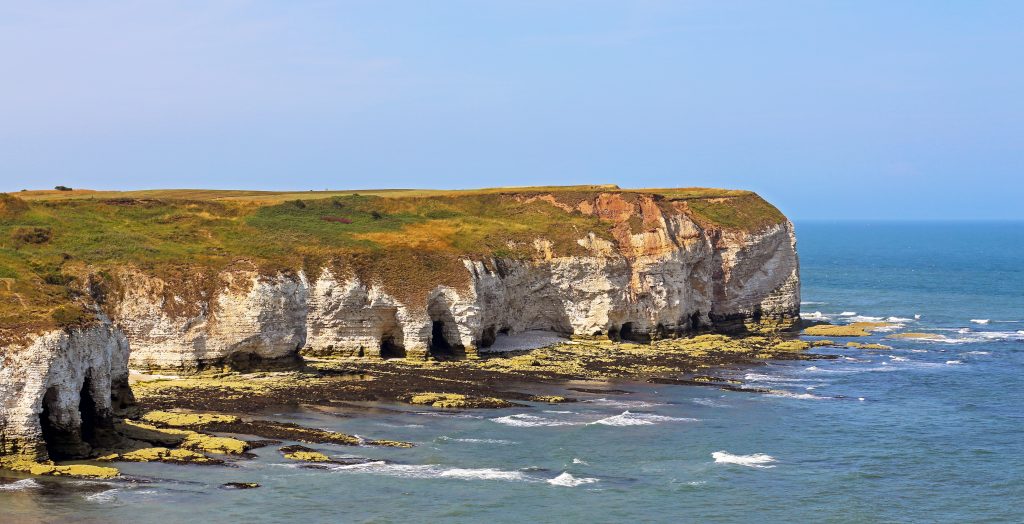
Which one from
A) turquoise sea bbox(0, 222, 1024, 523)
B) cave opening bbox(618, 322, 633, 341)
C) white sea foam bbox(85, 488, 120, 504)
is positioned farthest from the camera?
cave opening bbox(618, 322, 633, 341)

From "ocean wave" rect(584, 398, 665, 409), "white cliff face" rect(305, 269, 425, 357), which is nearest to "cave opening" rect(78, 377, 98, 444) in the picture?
"white cliff face" rect(305, 269, 425, 357)

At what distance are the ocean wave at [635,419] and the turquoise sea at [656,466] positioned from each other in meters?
0.16

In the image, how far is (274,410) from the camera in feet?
196

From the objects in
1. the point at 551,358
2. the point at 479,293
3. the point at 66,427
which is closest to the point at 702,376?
the point at 551,358

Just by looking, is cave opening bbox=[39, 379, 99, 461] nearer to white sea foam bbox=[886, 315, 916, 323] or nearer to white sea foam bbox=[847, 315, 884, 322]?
white sea foam bbox=[847, 315, 884, 322]

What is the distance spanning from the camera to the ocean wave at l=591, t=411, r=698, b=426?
5975cm

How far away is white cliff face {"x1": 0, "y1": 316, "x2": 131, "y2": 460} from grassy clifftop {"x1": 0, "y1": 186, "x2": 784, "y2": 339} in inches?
154

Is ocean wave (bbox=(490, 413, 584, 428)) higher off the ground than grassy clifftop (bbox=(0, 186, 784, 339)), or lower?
lower

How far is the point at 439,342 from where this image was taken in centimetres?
8175

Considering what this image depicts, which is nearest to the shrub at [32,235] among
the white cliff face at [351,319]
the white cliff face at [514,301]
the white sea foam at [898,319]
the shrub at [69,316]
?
the white cliff face at [514,301]

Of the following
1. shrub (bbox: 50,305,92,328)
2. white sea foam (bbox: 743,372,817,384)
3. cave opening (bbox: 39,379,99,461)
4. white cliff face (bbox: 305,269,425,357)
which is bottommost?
white sea foam (bbox: 743,372,817,384)

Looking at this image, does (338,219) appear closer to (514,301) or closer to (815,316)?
(514,301)

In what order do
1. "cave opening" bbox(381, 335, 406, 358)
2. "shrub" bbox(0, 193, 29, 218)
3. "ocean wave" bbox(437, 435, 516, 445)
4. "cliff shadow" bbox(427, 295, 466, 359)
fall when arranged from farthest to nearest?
1. "shrub" bbox(0, 193, 29, 218)
2. "cliff shadow" bbox(427, 295, 466, 359)
3. "cave opening" bbox(381, 335, 406, 358)
4. "ocean wave" bbox(437, 435, 516, 445)

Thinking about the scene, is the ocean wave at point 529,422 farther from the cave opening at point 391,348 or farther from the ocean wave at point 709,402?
the cave opening at point 391,348
